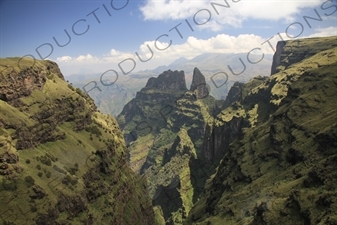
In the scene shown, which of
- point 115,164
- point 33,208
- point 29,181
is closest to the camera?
point 33,208

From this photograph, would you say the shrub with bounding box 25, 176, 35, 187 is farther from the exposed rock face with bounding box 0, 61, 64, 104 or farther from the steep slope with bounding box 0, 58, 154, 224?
the exposed rock face with bounding box 0, 61, 64, 104

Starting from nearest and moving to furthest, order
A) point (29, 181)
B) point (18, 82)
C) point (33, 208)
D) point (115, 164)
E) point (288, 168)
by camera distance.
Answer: point (33, 208), point (29, 181), point (288, 168), point (18, 82), point (115, 164)

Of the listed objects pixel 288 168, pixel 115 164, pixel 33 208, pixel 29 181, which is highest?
pixel 29 181

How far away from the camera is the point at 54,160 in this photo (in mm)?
93312

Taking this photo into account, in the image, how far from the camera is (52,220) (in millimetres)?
74250

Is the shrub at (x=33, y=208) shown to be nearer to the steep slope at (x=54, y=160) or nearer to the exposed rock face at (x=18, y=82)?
the steep slope at (x=54, y=160)

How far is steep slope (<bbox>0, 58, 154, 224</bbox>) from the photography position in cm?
7431

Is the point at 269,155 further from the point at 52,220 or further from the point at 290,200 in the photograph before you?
the point at 52,220

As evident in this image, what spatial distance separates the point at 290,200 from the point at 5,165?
6341 cm

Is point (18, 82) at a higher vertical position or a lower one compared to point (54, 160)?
higher

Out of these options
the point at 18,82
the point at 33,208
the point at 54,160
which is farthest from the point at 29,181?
the point at 18,82

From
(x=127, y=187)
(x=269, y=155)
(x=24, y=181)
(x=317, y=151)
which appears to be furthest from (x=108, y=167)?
(x=317, y=151)

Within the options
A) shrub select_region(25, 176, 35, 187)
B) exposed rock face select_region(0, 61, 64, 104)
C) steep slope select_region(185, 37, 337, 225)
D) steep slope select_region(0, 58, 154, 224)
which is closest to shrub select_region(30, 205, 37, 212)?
steep slope select_region(0, 58, 154, 224)

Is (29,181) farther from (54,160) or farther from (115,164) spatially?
(115,164)
